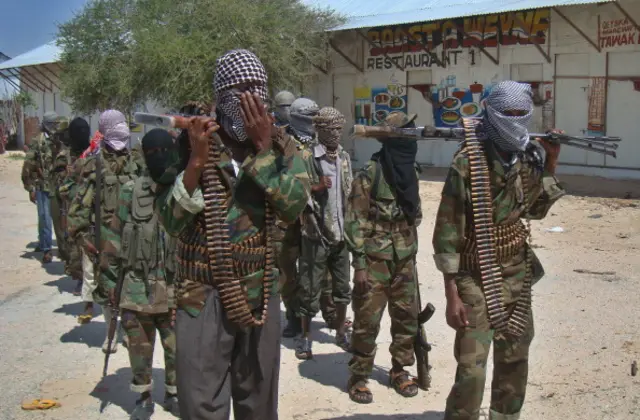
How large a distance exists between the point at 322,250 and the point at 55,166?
15.3ft

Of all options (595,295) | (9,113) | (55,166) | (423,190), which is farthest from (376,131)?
(9,113)

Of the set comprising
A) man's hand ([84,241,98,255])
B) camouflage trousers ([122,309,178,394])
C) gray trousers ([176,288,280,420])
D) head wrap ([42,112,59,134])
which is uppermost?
head wrap ([42,112,59,134])

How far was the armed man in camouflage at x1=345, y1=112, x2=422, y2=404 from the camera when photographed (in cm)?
553

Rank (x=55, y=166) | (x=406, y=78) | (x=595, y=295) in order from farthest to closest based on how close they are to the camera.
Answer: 1. (x=406, y=78)
2. (x=55, y=166)
3. (x=595, y=295)

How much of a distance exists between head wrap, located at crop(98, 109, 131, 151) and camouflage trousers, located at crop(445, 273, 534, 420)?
11.2 feet

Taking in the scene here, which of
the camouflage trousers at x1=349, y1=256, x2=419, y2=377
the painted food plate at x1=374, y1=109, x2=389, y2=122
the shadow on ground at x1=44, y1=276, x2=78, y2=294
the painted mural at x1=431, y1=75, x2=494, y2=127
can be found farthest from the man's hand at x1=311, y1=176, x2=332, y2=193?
the painted food plate at x1=374, y1=109, x2=389, y2=122

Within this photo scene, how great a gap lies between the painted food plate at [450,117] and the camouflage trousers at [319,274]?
44.6 feet

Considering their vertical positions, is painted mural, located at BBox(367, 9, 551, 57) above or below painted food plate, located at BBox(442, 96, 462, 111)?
above

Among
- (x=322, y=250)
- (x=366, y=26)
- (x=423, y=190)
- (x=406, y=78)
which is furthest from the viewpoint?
(x=406, y=78)

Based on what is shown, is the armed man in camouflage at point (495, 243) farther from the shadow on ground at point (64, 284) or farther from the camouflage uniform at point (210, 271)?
the shadow on ground at point (64, 284)

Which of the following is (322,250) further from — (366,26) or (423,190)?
(366,26)

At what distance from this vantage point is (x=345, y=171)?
6895 mm

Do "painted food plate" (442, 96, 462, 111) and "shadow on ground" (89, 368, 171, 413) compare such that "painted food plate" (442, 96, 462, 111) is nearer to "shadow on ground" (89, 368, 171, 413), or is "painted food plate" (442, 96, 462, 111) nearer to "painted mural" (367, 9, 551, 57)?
"painted mural" (367, 9, 551, 57)

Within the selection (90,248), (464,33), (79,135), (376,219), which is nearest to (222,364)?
(376,219)
